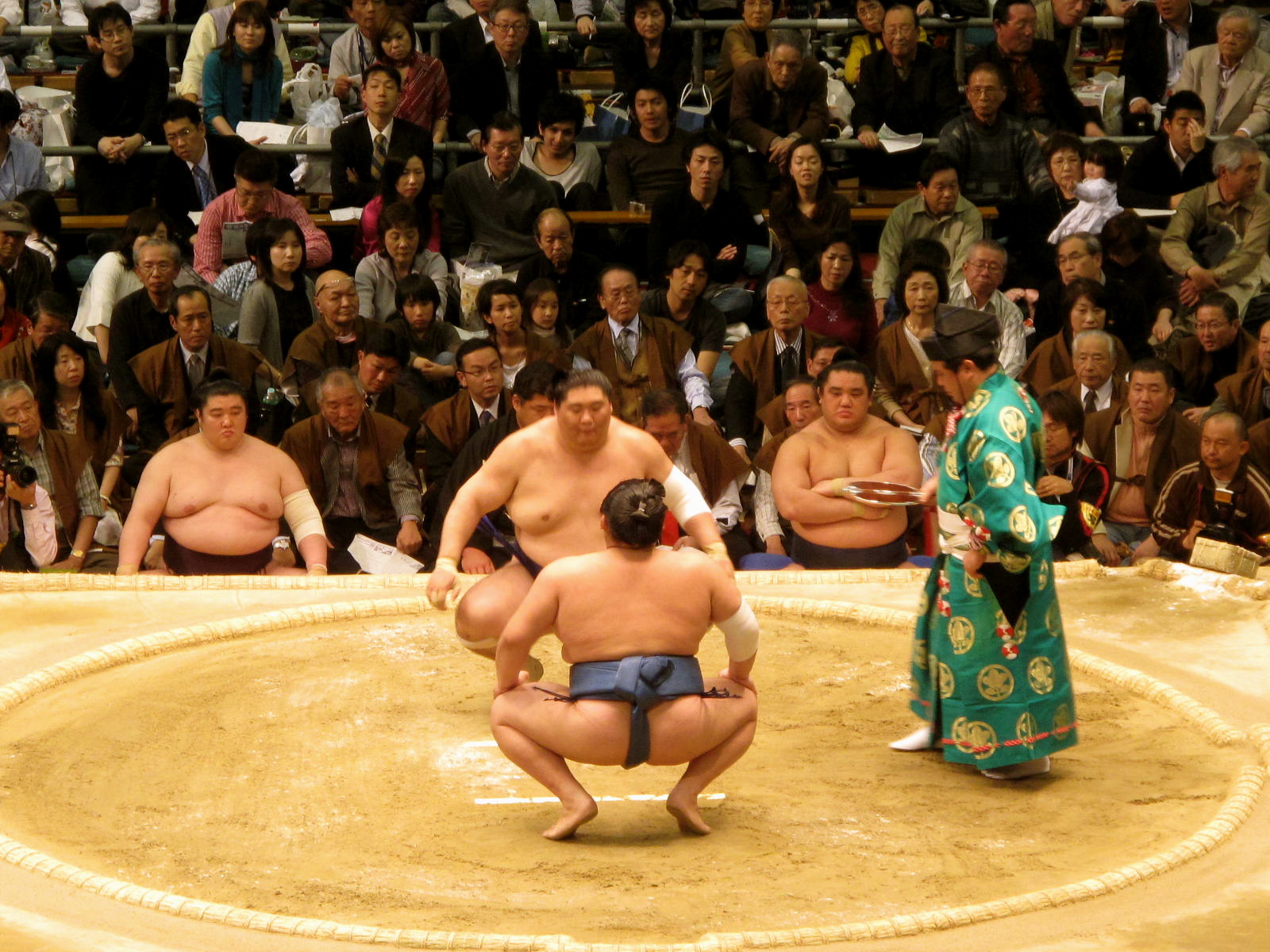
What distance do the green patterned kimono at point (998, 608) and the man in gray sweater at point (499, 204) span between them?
2.76 m

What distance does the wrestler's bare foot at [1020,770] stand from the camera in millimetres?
2889

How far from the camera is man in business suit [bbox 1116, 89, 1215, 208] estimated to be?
551 centimetres

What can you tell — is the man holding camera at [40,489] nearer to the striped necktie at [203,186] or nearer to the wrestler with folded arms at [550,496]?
the striped necktie at [203,186]

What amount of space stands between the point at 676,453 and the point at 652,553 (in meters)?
2.00

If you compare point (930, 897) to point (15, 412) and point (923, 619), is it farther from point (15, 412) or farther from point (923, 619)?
point (15, 412)

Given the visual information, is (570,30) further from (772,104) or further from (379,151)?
(379,151)

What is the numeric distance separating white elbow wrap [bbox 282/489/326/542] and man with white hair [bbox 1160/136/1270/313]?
2865mm

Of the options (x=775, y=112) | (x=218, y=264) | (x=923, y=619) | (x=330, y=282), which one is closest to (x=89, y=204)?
(x=218, y=264)

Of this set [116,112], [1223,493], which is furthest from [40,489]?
[1223,493]

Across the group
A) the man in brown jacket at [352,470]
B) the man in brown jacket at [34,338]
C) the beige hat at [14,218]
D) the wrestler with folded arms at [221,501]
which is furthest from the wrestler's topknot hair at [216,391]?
the beige hat at [14,218]

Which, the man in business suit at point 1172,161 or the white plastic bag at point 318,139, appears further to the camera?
the white plastic bag at point 318,139

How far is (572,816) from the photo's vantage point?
254 centimetres

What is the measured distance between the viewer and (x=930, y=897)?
234 cm

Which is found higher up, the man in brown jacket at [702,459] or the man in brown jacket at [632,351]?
the man in brown jacket at [632,351]
